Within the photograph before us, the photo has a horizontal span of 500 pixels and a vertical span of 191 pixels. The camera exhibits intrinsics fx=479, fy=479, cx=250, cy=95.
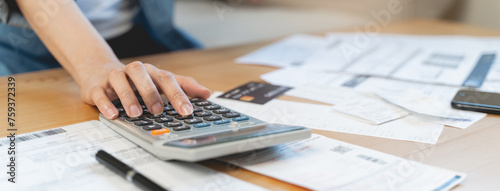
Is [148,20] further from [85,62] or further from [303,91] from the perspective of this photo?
[303,91]

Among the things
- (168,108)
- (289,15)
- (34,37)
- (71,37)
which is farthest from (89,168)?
(289,15)

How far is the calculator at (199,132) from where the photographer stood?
1.39 feet

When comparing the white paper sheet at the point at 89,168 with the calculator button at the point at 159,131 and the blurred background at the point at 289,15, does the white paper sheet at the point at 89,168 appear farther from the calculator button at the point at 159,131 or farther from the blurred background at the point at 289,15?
the blurred background at the point at 289,15

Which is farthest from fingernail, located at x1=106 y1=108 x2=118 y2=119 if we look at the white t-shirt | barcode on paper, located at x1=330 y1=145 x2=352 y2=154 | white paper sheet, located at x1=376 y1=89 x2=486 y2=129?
the white t-shirt

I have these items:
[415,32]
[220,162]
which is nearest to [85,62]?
[220,162]

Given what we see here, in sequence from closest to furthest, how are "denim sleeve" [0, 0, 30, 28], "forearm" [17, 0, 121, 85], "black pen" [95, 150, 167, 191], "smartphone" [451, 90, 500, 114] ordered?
"black pen" [95, 150, 167, 191], "smartphone" [451, 90, 500, 114], "forearm" [17, 0, 121, 85], "denim sleeve" [0, 0, 30, 28]

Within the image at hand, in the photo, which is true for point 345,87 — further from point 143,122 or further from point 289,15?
point 289,15

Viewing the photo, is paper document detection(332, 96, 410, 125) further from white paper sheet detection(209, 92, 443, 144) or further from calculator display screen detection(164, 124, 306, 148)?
calculator display screen detection(164, 124, 306, 148)

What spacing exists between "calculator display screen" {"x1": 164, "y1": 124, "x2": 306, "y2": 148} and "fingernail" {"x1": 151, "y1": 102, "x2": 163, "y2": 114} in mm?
123

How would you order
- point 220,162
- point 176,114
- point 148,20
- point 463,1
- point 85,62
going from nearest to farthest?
point 220,162
point 176,114
point 85,62
point 148,20
point 463,1

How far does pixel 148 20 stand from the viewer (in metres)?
1.10

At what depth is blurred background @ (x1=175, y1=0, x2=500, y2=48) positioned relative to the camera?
168 centimetres

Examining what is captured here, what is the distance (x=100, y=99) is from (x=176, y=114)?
0.37 feet

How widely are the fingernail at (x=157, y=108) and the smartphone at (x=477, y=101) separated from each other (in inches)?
15.1
